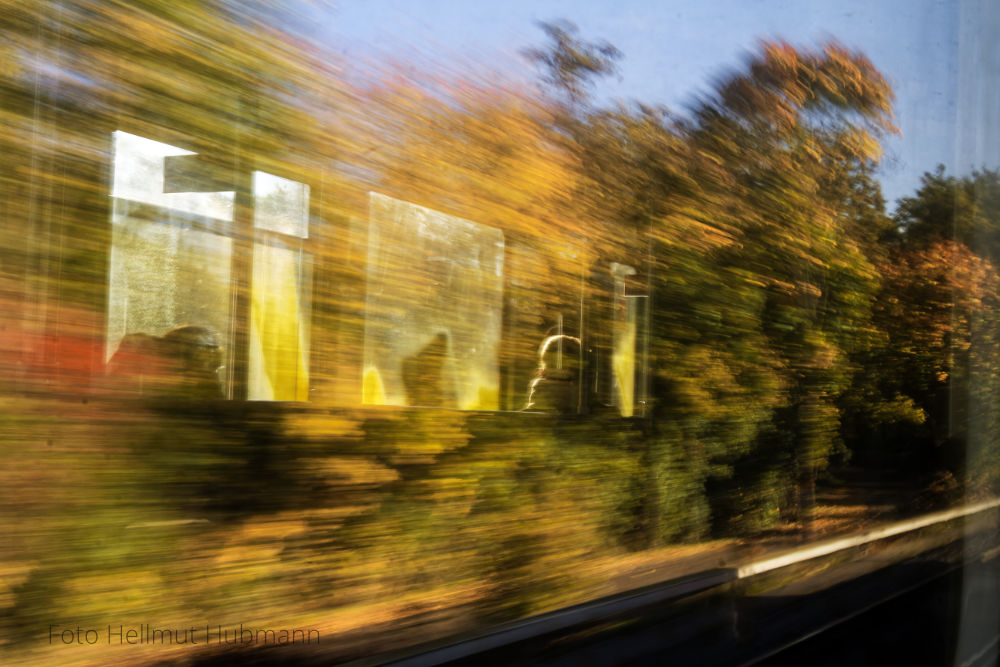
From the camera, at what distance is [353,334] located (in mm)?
4039

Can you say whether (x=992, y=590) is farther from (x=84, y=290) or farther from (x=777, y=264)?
(x=84, y=290)

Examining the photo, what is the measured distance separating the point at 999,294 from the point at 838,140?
2.36m

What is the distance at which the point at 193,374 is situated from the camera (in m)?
3.38

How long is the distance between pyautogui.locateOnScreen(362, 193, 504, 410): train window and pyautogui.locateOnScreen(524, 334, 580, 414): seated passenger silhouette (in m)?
0.42

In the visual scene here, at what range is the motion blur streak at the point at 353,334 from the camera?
9.99 ft

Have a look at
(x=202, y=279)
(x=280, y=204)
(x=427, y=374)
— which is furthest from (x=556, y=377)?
(x=202, y=279)

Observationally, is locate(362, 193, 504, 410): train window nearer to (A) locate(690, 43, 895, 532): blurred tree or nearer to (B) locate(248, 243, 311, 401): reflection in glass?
(B) locate(248, 243, 311, 401): reflection in glass

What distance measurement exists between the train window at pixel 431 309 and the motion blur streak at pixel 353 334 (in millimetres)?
17

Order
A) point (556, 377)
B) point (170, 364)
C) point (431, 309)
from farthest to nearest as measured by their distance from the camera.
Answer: point (556, 377)
point (431, 309)
point (170, 364)

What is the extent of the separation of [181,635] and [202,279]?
132 cm

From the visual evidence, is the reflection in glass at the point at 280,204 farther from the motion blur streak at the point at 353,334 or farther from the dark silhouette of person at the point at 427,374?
the dark silhouette of person at the point at 427,374

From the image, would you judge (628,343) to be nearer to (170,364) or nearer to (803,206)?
(803,206)

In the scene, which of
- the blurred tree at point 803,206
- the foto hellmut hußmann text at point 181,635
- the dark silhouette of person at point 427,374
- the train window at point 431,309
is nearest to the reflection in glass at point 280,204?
the train window at point 431,309

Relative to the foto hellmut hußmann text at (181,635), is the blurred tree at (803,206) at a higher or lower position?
higher
